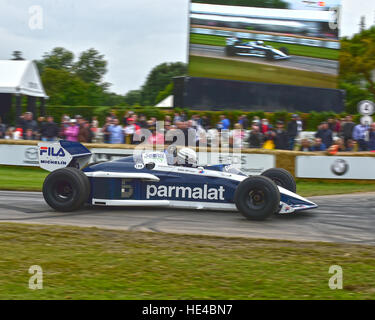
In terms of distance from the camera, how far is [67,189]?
9.09 metres

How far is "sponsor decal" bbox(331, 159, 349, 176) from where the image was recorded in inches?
563

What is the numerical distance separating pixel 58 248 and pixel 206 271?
6.23ft

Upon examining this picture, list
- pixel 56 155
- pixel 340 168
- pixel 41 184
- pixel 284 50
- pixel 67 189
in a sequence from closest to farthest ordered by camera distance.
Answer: pixel 67 189, pixel 56 155, pixel 41 184, pixel 340 168, pixel 284 50

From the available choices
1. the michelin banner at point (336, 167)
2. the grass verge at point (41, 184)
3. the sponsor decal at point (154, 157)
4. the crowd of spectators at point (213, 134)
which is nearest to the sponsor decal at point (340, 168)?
the michelin banner at point (336, 167)

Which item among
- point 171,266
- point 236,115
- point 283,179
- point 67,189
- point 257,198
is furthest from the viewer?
point 236,115

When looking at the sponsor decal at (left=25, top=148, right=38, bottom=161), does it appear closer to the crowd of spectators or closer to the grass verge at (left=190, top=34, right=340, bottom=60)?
the crowd of spectators

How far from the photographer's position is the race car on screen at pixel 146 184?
346 inches

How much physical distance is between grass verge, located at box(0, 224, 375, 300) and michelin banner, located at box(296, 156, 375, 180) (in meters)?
7.61

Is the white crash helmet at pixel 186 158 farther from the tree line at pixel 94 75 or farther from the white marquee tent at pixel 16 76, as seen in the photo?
the tree line at pixel 94 75

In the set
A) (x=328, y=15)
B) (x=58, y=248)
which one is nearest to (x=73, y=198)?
(x=58, y=248)

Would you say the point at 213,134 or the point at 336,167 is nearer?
the point at 336,167

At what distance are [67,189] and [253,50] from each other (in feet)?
58.9

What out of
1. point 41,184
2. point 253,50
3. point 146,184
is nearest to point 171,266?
point 146,184

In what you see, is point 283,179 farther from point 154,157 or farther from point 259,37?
point 259,37
